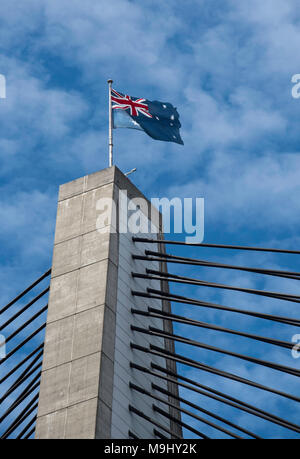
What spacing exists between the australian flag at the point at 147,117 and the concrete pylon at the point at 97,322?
2951 millimetres

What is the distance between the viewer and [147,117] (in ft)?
123

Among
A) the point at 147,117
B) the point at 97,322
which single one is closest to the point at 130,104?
the point at 147,117

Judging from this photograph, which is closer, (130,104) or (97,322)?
(97,322)

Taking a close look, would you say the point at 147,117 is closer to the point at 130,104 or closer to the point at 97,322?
the point at 130,104

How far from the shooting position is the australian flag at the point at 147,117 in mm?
37344

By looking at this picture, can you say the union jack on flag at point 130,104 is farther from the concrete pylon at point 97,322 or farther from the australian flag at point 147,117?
the concrete pylon at point 97,322

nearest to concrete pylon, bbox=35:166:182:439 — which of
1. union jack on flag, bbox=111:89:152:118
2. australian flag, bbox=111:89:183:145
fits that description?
australian flag, bbox=111:89:183:145

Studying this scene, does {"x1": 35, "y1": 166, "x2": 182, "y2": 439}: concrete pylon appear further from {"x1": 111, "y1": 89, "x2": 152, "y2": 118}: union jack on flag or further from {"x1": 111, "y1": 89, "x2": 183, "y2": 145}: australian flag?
{"x1": 111, "y1": 89, "x2": 152, "y2": 118}: union jack on flag

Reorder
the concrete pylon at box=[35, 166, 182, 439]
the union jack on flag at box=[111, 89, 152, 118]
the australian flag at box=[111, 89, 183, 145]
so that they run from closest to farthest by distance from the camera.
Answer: the concrete pylon at box=[35, 166, 182, 439] < the australian flag at box=[111, 89, 183, 145] < the union jack on flag at box=[111, 89, 152, 118]

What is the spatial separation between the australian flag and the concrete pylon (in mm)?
2951

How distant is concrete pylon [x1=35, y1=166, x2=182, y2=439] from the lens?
94.5ft

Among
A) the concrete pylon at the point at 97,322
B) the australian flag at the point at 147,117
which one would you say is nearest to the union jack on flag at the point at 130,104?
the australian flag at the point at 147,117

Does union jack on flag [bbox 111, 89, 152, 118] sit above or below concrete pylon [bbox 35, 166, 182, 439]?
above

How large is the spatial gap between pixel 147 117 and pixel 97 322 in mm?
10790
